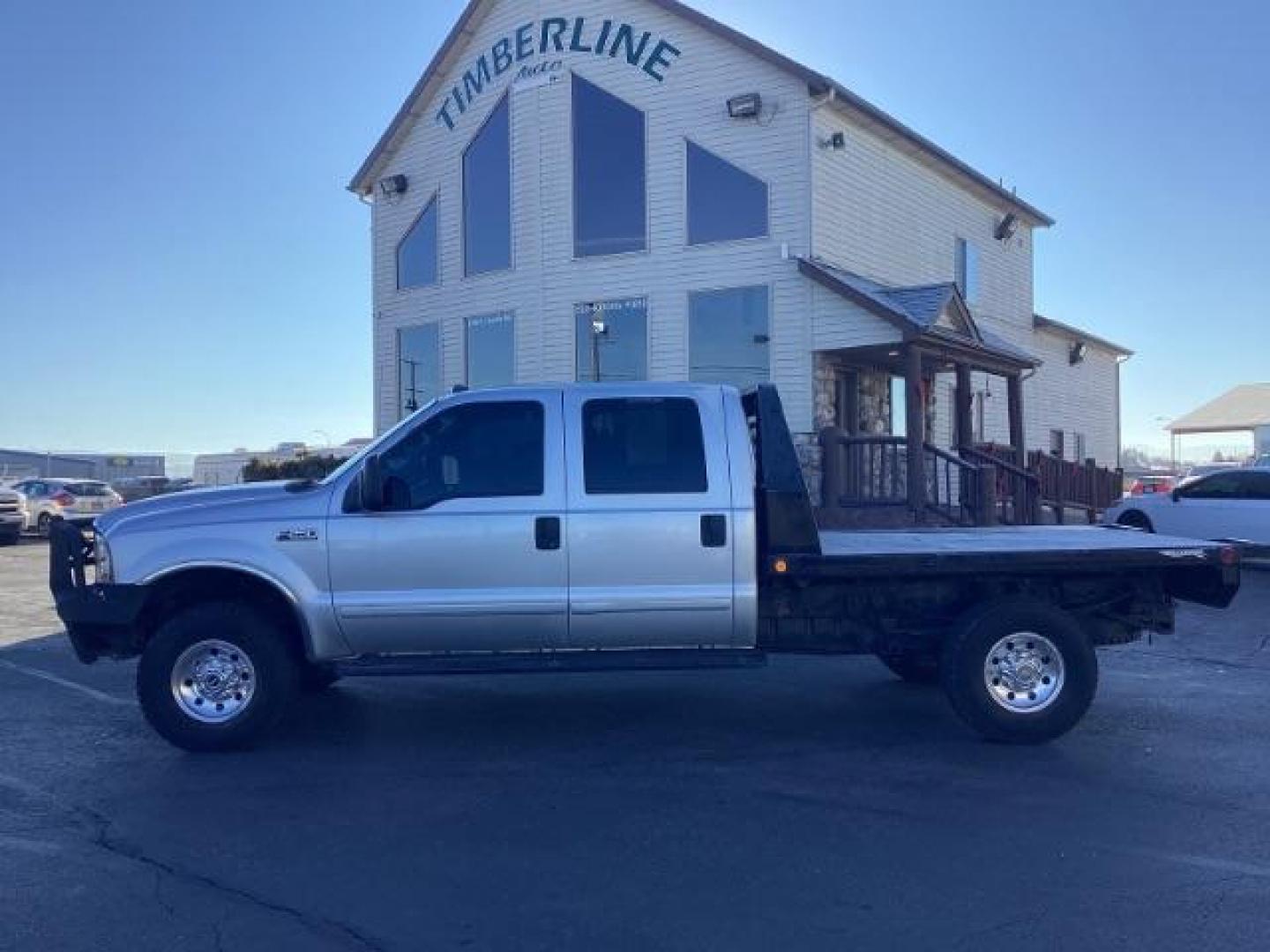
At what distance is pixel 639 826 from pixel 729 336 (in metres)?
12.6

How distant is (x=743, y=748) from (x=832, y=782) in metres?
0.77

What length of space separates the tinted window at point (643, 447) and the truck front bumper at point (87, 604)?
8.62ft

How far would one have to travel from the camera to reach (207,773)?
19.2ft

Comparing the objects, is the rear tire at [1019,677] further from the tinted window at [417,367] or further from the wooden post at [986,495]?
the tinted window at [417,367]

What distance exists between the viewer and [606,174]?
705 inches

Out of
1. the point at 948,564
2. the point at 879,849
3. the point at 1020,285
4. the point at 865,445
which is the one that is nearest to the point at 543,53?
the point at 865,445

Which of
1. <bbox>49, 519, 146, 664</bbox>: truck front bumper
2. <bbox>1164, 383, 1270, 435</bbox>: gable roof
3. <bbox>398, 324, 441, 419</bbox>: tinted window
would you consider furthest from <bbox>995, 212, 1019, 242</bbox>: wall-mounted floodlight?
<bbox>1164, 383, 1270, 435</bbox>: gable roof

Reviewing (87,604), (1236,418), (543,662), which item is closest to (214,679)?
(87,604)

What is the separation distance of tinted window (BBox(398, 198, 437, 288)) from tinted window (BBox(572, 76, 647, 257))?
3.43m

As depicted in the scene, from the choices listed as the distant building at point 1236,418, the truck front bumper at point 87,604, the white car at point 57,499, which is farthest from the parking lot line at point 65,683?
the distant building at point 1236,418

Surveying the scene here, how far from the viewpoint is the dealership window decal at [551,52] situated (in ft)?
56.9

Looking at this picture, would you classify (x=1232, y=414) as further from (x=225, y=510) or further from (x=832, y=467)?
(x=225, y=510)

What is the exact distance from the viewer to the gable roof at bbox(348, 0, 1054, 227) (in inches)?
635

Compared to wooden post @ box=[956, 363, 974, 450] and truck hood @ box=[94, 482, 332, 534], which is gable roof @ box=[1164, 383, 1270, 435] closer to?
wooden post @ box=[956, 363, 974, 450]
